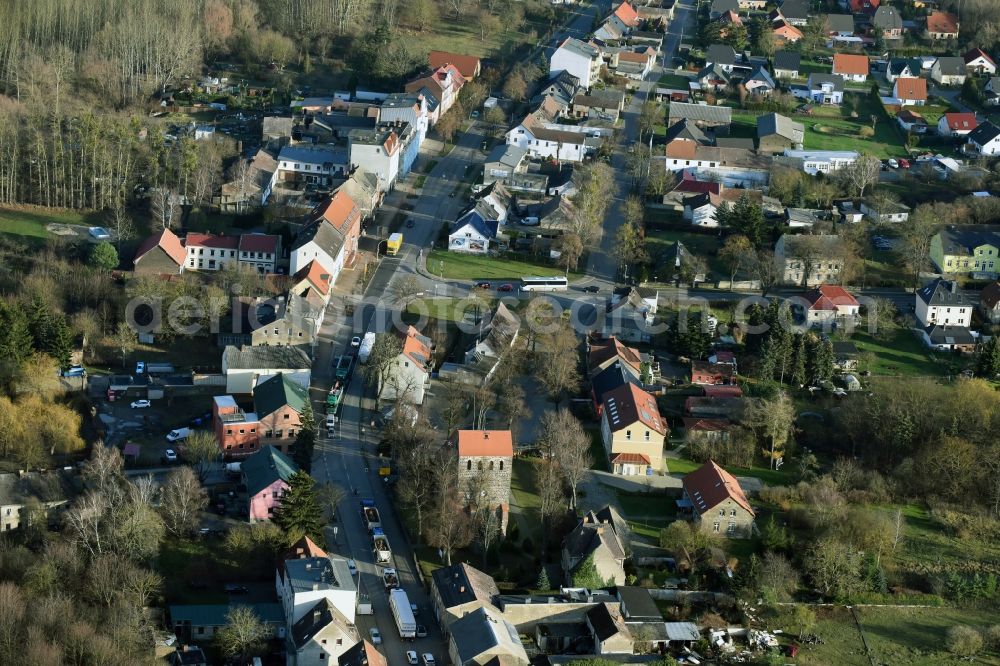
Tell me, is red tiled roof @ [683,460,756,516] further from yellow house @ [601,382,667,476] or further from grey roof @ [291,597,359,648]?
grey roof @ [291,597,359,648]

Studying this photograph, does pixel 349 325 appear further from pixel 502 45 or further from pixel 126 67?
pixel 502 45

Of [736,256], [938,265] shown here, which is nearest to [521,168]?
[736,256]

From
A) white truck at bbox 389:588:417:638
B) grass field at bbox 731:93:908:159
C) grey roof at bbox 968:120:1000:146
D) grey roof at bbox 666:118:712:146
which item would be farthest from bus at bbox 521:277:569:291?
grey roof at bbox 968:120:1000:146

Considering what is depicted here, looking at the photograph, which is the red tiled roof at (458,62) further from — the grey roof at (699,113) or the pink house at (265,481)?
the pink house at (265,481)

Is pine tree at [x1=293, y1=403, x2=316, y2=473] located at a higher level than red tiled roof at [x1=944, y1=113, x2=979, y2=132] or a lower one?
lower

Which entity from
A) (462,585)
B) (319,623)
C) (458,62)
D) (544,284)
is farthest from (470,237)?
(319,623)
